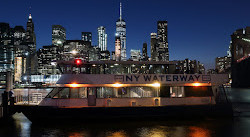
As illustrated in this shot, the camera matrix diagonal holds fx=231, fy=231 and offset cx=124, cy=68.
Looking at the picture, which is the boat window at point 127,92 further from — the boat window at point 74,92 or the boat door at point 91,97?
the boat window at point 74,92

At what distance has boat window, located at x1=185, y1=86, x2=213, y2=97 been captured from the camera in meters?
16.5

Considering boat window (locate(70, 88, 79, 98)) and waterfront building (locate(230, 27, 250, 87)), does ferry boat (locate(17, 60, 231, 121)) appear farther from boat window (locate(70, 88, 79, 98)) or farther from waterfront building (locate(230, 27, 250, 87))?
waterfront building (locate(230, 27, 250, 87))

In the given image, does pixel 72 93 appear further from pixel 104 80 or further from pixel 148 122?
pixel 148 122

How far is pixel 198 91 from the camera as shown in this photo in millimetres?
16703

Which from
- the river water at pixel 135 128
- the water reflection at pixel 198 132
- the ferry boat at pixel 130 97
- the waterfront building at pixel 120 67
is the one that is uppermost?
the waterfront building at pixel 120 67

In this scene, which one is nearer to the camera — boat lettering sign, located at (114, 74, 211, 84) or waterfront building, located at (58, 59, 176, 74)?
waterfront building, located at (58, 59, 176, 74)

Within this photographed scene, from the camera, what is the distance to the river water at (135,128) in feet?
43.8

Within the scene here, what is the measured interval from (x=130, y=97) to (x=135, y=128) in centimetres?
225

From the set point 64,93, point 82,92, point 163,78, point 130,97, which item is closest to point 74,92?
point 82,92

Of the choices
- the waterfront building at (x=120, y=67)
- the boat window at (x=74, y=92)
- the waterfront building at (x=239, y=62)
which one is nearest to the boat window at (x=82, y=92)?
the boat window at (x=74, y=92)

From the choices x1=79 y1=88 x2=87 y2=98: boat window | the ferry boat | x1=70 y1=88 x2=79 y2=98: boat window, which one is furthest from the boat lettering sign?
x1=70 y1=88 x2=79 y2=98: boat window

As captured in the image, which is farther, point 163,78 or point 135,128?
point 163,78

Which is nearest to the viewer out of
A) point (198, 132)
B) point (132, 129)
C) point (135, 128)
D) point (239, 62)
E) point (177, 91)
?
point (198, 132)

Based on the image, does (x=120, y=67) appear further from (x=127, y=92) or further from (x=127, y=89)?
(x=127, y=92)
